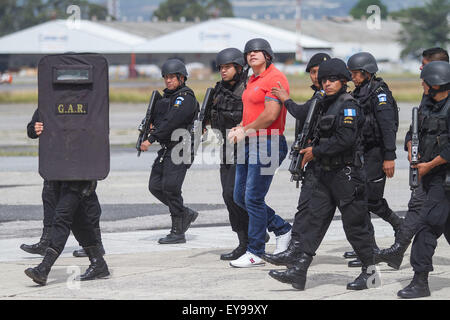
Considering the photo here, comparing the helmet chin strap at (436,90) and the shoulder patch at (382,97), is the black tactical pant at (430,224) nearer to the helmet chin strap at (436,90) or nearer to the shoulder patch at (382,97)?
the helmet chin strap at (436,90)

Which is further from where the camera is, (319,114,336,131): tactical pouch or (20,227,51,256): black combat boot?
(20,227,51,256): black combat boot

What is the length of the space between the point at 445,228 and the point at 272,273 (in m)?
1.37

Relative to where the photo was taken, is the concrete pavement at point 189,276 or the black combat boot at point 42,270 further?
the black combat boot at point 42,270

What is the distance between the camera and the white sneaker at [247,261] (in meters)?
8.26

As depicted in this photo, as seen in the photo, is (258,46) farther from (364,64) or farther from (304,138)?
(304,138)

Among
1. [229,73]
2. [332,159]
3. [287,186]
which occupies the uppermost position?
[229,73]

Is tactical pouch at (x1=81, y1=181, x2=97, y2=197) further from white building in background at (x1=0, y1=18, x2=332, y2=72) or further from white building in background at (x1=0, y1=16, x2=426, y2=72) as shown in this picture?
white building in background at (x1=0, y1=18, x2=332, y2=72)

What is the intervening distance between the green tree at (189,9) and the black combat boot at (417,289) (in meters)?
151

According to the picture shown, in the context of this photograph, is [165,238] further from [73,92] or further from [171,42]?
[171,42]

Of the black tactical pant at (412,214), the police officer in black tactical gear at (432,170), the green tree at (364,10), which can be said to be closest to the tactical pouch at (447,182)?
the police officer in black tactical gear at (432,170)

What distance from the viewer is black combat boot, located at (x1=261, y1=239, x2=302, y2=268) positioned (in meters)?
8.07

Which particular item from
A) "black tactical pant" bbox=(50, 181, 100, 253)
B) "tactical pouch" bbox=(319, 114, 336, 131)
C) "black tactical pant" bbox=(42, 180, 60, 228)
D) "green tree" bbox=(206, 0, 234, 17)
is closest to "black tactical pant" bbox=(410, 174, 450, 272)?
"tactical pouch" bbox=(319, 114, 336, 131)
